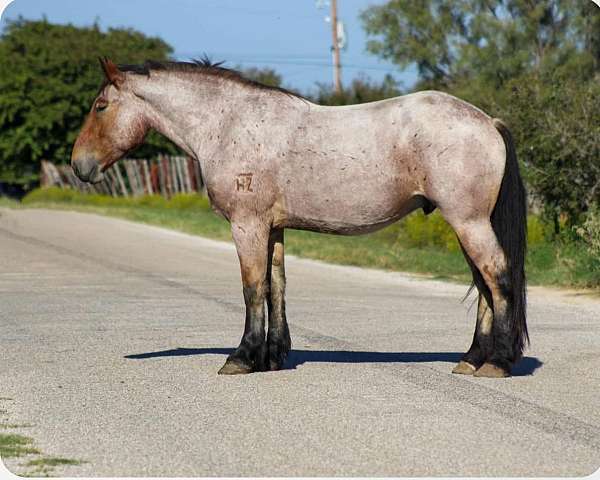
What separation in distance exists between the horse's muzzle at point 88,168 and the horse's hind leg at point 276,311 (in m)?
1.38

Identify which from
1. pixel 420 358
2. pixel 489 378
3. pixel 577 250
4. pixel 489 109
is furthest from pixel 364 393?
pixel 489 109

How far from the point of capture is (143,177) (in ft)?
164

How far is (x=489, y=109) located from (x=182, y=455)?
49.3ft

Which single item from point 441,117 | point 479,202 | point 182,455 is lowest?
point 182,455

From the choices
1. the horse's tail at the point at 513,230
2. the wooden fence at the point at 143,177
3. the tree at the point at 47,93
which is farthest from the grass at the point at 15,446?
the tree at the point at 47,93

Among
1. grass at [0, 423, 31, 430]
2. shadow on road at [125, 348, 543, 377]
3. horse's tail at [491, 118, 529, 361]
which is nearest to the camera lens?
grass at [0, 423, 31, 430]

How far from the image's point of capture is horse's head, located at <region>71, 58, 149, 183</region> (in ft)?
29.7

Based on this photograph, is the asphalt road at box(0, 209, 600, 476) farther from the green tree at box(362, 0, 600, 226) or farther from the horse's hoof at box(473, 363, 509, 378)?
the green tree at box(362, 0, 600, 226)

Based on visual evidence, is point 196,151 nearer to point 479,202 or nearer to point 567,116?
point 479,202

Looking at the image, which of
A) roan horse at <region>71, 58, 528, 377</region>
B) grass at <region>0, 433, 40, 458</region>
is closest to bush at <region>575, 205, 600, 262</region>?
roan horse at <region>71, 58, 528, 377</region>

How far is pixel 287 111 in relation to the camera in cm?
865

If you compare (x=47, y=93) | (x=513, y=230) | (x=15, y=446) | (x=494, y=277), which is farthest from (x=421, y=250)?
(x=47, y=93)

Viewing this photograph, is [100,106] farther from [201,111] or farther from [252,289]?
[252,289]

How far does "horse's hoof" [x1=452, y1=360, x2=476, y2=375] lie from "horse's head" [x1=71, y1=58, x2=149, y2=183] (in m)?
2.81
